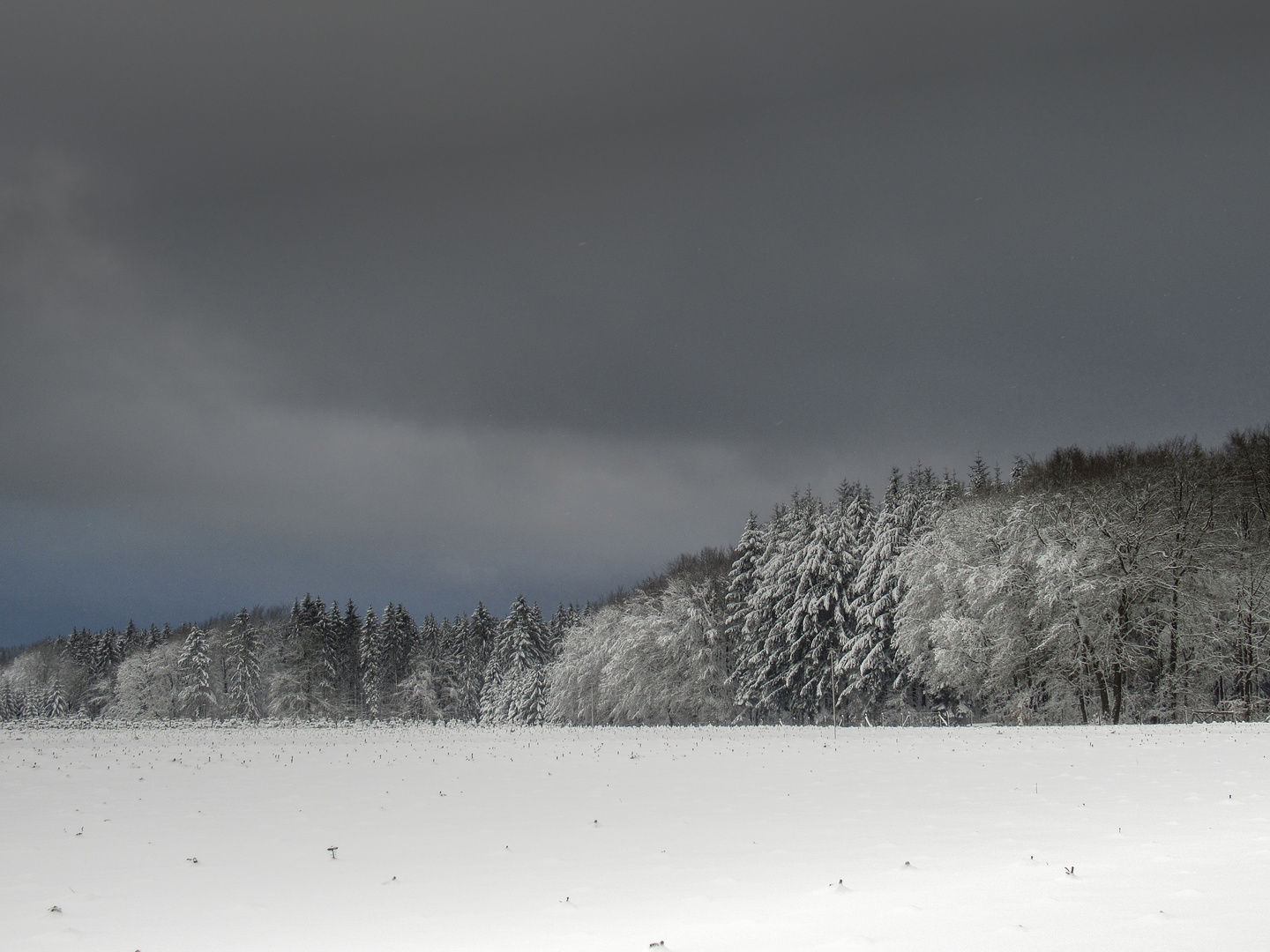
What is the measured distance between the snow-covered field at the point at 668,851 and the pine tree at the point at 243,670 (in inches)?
3021

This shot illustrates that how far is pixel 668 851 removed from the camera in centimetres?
1193

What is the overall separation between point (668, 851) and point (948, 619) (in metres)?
29.8

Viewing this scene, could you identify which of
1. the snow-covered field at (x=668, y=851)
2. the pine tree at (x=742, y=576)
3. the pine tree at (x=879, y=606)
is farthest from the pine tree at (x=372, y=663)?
the snow-covered field at (x=668, y=851)

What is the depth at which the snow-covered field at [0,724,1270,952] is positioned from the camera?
7574 mm

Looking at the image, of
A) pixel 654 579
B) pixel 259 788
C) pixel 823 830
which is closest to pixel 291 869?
pixel 823 830

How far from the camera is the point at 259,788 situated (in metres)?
19.2

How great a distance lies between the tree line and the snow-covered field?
12730 millimetres

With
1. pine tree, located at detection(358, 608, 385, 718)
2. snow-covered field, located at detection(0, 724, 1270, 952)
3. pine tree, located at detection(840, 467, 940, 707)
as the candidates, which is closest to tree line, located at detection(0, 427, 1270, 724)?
pine tree, located at detection(840, 467, 940, 707)

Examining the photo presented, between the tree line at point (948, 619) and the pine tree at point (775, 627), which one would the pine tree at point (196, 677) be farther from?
the pine tree at point (775, 627)

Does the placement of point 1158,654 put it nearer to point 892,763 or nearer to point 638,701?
point 892,763

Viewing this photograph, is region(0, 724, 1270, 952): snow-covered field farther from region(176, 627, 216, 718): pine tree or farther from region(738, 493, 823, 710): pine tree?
region(176, 627, 216, 718): pine tree

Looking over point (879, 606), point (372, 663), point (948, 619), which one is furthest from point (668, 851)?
point (372, 663)

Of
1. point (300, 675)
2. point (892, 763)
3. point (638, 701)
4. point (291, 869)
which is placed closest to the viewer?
point (291, 869)

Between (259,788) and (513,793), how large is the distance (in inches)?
264
